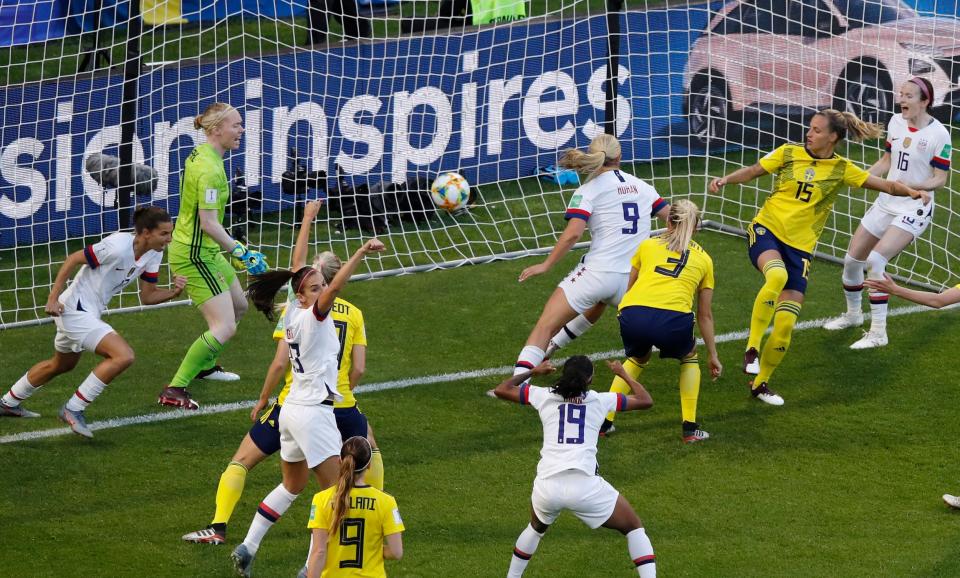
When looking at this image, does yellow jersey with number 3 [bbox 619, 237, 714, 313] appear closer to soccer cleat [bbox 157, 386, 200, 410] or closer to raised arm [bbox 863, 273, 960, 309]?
raised arm [bbox 863, 273, 960, 309]

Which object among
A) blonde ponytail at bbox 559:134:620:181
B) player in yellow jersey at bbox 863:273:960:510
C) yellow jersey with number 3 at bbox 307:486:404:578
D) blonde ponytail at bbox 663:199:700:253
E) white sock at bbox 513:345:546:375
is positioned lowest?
white sock at bbox 513:345:546:375

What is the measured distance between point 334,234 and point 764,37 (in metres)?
5.18

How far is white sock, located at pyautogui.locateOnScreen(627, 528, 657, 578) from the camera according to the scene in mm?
6918

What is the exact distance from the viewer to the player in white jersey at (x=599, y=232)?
9445mm

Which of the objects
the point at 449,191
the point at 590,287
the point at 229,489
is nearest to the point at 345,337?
the point at 229,489

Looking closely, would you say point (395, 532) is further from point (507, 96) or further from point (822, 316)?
point (507, 96)

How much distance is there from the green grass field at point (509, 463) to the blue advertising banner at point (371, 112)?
1817 mm

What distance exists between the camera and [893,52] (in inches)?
563

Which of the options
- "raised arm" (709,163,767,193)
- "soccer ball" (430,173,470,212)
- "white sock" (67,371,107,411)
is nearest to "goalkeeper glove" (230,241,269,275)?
"white sock" (67,371,107,411)

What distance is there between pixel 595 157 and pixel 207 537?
3.87 metres

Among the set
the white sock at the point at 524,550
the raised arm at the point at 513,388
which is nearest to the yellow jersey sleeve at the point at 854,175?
the raised arm at the point at 513,388

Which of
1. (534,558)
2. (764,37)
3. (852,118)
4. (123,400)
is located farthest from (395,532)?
(764,37)

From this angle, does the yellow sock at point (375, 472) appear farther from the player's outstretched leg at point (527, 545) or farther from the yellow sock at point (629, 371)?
the yellow sock at point (629, 371)

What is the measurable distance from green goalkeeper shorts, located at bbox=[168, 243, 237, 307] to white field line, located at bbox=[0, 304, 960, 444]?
84 cm
